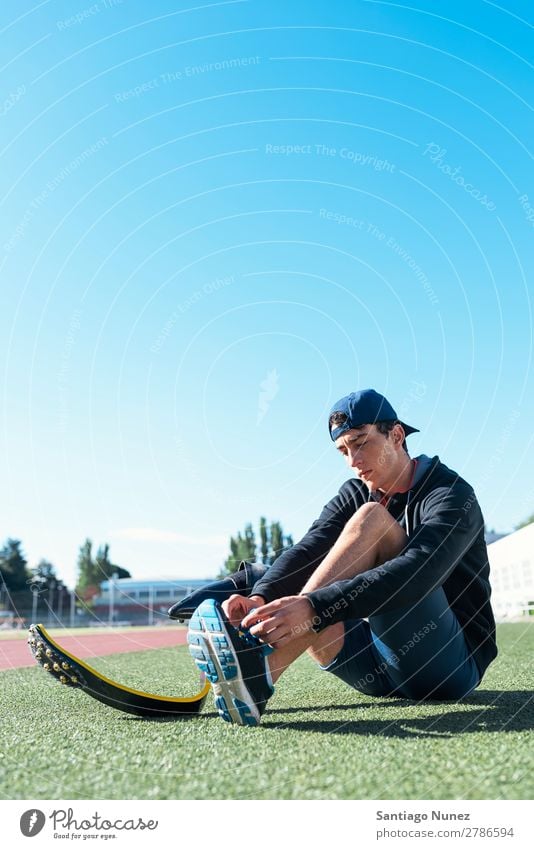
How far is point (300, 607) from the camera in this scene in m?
2.27

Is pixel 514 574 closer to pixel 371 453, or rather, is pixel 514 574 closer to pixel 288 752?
pixel 371 453

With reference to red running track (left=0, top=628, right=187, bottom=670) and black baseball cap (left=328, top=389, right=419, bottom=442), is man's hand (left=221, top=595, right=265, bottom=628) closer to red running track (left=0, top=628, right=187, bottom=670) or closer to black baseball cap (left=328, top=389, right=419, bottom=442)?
black baseball cap (left=328, top=389, right=419, bottom=442)

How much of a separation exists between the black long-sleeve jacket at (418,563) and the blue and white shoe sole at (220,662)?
1.09 ft

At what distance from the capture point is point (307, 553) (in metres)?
2.95

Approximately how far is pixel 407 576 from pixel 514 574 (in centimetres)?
1884

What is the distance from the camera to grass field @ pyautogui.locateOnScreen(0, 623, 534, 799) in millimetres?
1678

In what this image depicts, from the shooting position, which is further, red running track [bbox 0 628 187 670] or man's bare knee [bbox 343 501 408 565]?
red running track [bbox 0 628 187 670]

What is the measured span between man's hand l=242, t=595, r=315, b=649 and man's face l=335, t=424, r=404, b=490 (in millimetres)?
706

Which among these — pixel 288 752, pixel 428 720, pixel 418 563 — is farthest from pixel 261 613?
pixel 428 720

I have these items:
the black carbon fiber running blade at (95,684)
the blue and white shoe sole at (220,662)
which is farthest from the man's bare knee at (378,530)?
the black carbon fiber running blade at (95,684)

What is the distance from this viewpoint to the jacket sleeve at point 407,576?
2264 millimetres

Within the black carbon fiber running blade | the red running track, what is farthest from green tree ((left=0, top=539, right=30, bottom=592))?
the black carbon fiber running blade
